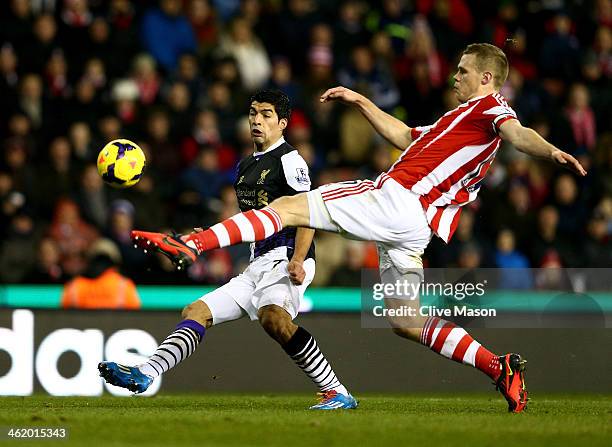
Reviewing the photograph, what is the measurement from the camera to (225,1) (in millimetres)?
15742

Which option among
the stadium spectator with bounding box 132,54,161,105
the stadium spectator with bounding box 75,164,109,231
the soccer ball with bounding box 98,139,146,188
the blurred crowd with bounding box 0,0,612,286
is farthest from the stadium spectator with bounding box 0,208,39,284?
the soccer ball with bounding box 98,139,146,188

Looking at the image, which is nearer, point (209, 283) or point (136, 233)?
point (136, 233)

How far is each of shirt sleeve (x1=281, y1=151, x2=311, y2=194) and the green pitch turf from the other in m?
1.50

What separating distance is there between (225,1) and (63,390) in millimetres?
7098

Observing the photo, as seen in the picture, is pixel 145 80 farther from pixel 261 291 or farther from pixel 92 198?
pixel 261 291

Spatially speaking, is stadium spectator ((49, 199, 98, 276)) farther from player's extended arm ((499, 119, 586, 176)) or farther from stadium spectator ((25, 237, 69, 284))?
player's extended arm ((499, 119, 586, 176))

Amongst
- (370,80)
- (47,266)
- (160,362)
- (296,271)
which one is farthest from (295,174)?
(370,80)

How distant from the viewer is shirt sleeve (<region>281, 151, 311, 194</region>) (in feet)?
26.6

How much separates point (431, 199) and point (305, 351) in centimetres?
131

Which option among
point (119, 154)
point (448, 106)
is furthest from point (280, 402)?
point (448, 106)

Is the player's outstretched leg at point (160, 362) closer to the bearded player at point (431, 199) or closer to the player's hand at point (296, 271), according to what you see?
the player's hand at point (296, 271)

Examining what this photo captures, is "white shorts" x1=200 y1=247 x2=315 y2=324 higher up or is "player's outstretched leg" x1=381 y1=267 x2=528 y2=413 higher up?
"white shorts" x1=200 y1=247 x2=315 y2=324

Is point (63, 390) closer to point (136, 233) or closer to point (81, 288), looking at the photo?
point (81, 288)

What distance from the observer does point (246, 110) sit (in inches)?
Answer: 567
